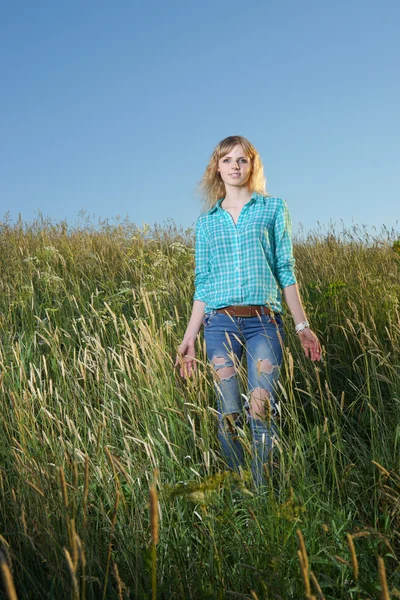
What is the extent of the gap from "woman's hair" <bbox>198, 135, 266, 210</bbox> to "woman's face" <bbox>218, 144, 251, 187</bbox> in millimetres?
30

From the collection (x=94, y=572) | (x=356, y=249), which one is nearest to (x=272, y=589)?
(x=94, y=572)

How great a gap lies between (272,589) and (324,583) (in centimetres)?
54

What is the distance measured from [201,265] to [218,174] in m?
0.65

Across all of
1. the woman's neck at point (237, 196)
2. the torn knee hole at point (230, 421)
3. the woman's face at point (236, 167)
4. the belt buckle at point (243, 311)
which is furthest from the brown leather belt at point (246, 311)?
the woman's face at point (236, 167)

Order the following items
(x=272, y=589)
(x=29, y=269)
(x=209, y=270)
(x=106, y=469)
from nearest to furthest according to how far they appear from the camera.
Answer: (x=272, y=589), (x=106, y=469), (x=209, y=270), (x=29, y=269)

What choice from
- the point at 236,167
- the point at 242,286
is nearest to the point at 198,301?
the point at 242,286

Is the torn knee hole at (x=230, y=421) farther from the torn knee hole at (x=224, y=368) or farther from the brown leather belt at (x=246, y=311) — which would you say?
the brown leather belt at (x=246, y=311)

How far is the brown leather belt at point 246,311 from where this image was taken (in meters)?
3.04

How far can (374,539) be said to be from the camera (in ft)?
7.49

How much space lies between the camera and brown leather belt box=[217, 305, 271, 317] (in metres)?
3.04

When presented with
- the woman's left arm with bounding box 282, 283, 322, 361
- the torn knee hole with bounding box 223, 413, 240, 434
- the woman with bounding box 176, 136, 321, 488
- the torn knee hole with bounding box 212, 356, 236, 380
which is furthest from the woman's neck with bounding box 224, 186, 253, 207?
the torn knee hole with bounding box 223, 413, 240, 434

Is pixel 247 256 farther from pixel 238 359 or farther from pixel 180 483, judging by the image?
pixel 180 483

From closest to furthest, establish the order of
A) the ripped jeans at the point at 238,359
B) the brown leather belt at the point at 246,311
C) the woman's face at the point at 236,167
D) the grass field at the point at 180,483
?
1. the grass field at the point at 180,483
2. the ripped jeans at the point at 238,359
3. the brown leather belt at the point at 246,311
4. the woman's face at the point at 236,167

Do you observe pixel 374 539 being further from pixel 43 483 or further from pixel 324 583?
pixel 43 483
